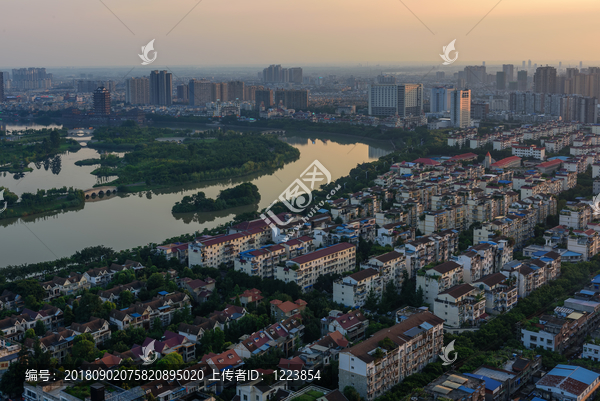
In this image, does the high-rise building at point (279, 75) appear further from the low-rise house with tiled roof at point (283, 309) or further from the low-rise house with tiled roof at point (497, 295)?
the low-rise house with tiled roof at point (283, 309)

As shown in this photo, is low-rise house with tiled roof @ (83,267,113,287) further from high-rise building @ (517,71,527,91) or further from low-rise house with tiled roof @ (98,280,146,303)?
high-rise building @ (517,71,527,91)

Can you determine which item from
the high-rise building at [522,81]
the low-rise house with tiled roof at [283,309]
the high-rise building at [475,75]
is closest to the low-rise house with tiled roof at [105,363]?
the low-rise house with tiled roof at [283,309]

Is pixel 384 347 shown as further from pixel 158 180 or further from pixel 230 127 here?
pixel 230 127

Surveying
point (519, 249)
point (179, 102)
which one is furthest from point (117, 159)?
point (179, 102)

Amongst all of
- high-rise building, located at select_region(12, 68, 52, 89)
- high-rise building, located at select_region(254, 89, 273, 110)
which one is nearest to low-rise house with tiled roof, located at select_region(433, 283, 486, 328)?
high-rise building, located at select_region(254, 89, 273, 110)

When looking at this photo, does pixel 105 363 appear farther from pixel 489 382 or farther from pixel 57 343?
pixel 489 382

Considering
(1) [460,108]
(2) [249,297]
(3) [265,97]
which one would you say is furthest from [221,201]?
(3) [265,97]

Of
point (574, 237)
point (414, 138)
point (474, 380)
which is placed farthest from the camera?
point (414, 138)
